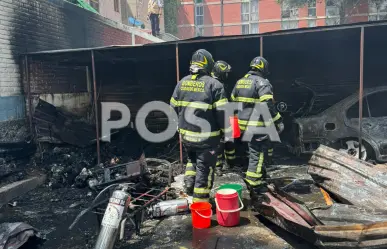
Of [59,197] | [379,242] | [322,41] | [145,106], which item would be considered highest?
[322,41]

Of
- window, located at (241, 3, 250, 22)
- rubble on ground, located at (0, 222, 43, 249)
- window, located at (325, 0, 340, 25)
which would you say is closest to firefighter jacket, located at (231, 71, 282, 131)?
rubble on ground, located at (0, 222, 43, 249)

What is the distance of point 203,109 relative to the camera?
4.42m

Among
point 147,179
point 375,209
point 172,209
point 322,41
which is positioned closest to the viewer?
point 375,209

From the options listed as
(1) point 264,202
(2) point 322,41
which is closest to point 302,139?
(2) point 322,41

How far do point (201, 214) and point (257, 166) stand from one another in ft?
4.45

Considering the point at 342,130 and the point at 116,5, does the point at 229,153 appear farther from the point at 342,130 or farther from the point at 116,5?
the point at 116,5

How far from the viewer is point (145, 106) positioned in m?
9.49

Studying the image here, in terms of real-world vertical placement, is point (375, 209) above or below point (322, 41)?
below

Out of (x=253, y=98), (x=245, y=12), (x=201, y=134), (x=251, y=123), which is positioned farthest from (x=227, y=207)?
(x=245, y=12)

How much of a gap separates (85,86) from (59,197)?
4.31 m

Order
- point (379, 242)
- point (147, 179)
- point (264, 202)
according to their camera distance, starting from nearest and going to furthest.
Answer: point (379, 242), point (264, 202), point (147, 179)

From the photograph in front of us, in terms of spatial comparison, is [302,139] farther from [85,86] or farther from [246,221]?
[85,86]

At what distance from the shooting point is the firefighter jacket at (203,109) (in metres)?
4.41

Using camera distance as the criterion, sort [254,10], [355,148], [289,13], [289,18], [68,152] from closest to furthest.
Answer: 1. [355,148]
2. [68,152]
3. [289,13]
4. [289,18]
5. [254,10]
